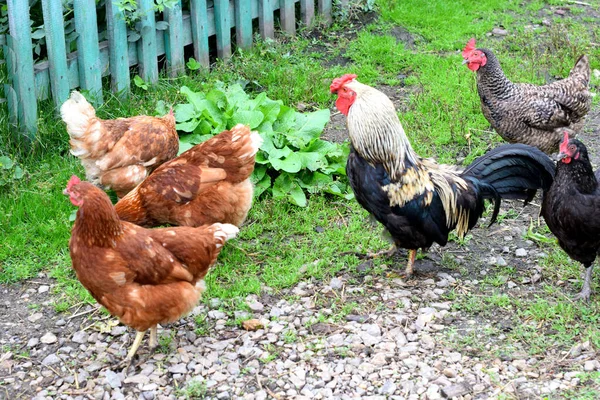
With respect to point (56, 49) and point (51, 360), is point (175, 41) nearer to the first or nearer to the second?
point (56, 49)

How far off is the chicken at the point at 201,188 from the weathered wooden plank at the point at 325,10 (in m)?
4.73

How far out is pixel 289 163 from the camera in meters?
7.26

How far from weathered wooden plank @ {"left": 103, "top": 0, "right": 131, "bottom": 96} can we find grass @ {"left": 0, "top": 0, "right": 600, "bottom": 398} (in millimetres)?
159

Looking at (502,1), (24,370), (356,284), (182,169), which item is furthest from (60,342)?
(502,1)

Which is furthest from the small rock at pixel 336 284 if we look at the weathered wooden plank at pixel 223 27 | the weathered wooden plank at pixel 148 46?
the weathered wooden plank at pixel 223 27

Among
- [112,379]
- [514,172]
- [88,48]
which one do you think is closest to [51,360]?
[112,379]

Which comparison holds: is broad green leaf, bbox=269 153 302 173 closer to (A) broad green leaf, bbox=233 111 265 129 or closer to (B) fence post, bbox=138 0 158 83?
(A) broad green leaf, bbox=233 111 265 129

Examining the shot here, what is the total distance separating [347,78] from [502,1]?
6.31 meters

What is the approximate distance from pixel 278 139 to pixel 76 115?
6.51 ft

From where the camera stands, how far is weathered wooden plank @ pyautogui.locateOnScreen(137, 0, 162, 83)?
8.16m

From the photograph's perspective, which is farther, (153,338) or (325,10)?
(325,10)

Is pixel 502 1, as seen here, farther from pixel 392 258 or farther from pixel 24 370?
pixel 24 370

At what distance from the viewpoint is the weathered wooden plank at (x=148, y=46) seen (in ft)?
26.8

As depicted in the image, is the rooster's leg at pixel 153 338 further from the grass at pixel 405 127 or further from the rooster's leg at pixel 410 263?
the rooster's leg at pixel 410 263
